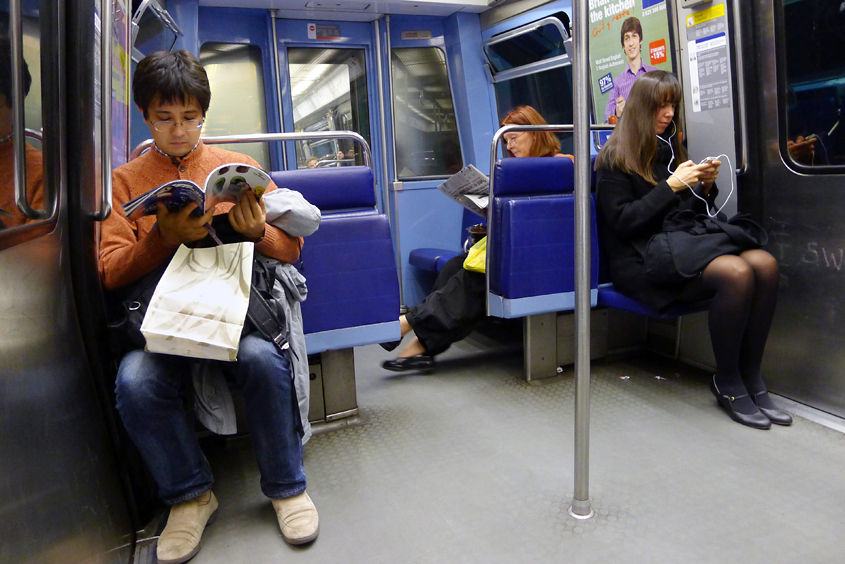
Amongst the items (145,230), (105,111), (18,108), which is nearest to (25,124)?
(18,108)

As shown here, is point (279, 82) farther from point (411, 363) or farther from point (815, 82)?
point (815, 82)

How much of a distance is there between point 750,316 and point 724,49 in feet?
4.10

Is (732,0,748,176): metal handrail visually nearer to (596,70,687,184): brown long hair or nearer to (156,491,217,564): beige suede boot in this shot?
(596,70,687,184): brown long hair

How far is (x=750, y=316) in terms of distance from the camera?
2.65m

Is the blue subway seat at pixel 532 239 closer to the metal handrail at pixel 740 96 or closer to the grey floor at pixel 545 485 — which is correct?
the grey floor at pixel 545 485

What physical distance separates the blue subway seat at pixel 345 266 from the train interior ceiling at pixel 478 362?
0.01 meters

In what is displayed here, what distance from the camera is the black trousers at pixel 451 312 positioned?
328 centimetres

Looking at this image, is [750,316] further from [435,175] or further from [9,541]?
[435,175]

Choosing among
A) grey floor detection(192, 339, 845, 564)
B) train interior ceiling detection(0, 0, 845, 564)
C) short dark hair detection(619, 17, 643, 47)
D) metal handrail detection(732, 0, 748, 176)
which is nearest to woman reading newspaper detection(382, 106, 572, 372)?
train interior ceiling detection(0, 0, 845, 564)

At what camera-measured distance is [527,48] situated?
4.73 meters

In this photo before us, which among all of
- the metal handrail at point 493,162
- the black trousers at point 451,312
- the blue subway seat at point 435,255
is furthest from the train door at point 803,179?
the blue subway seat at point 435,255

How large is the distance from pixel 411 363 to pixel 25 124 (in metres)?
2.41

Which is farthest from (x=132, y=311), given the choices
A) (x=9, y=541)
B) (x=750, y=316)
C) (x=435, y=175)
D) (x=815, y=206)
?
(x=435, y=175)

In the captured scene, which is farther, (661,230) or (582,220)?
(661,230)
